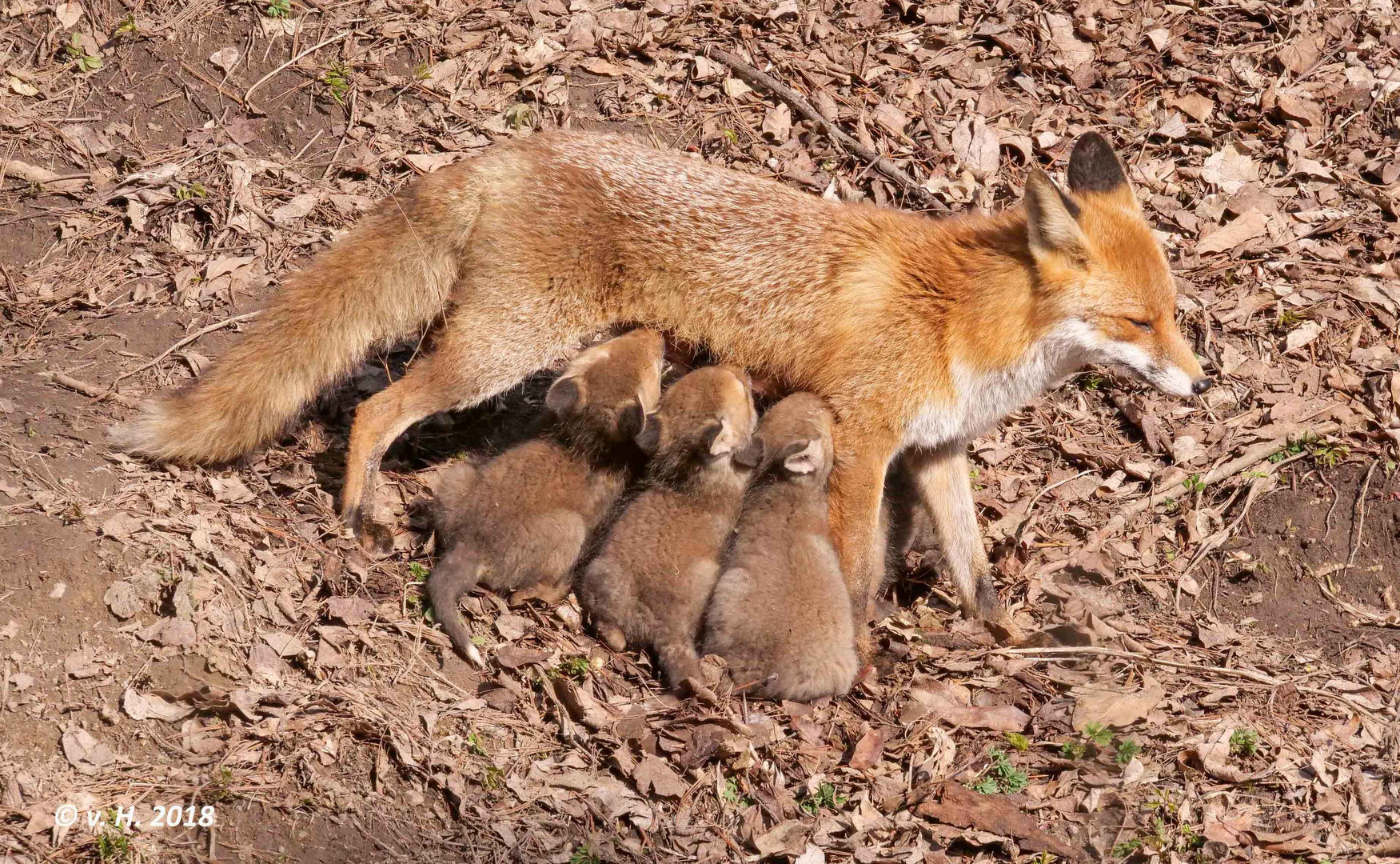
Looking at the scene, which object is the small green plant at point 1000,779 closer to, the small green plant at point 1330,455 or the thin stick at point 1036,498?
the thin stick at point 1036,498

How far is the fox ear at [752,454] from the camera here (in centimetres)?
598

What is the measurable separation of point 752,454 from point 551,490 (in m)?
1.20

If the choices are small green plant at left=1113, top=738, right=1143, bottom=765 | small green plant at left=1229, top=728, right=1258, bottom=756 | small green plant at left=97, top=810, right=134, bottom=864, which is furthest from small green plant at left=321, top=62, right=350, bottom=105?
small green plant at left=1229, top=728, right=1258, bottom=756

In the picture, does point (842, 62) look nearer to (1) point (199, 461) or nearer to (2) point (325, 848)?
(1) point (199, 461)

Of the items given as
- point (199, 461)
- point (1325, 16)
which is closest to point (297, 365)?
point (199, 461)

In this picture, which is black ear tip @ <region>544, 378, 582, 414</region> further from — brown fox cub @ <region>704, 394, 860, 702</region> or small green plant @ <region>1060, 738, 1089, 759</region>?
small green plant @ <region>1060, 738, 1089, 759</region>

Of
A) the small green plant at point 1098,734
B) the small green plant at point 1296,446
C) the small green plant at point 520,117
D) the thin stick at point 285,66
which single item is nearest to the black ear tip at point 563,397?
the small green plant at point 1098,734

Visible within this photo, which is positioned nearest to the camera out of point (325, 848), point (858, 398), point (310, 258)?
point (325, 848)

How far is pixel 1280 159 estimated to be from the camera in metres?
9.37

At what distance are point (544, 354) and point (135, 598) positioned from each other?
258 cm

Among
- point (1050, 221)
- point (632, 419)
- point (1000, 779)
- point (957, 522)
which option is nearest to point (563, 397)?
point (632, 419)

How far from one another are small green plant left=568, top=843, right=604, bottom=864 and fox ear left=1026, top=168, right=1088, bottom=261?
3.95 metres

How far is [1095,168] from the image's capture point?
644 centimetres

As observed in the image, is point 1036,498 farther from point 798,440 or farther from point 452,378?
point 452,378
